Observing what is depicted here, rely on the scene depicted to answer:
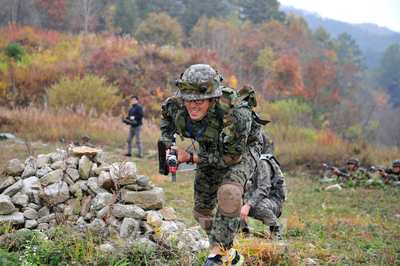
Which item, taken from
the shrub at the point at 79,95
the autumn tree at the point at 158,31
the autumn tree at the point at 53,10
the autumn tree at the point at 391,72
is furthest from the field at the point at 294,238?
the autumn tree at the point at 391,72

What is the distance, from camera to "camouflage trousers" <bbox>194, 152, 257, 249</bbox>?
105 inches

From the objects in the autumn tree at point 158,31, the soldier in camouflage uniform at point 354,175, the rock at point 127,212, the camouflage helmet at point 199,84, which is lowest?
the soldier in camouflage uniform at point 354,175

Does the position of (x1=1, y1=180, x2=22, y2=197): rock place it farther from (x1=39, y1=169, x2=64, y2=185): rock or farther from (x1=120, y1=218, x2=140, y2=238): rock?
(x1=120, y1=218, x2=140, y2=238): rock

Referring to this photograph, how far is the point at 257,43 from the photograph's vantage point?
32.2 meters

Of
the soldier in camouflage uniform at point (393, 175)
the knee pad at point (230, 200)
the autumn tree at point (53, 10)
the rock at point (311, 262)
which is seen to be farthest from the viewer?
the autumn tree at point (53, 10)

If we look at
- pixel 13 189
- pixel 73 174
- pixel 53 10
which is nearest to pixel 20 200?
pixel 13 189

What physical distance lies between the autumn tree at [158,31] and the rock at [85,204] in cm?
2697

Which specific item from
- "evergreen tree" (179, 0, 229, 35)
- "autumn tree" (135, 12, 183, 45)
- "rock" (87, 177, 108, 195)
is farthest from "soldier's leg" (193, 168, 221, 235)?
"evergreen tree" (179, 0, 229, 35)

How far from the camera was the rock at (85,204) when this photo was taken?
377 centimetres

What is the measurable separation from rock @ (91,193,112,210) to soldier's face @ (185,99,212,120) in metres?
1.60

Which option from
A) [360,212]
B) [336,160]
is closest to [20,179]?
[360,212]

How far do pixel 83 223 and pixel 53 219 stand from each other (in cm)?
37

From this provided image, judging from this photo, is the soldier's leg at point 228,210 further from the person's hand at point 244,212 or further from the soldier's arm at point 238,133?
the person's hand at point 244,212

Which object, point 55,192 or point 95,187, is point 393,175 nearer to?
point 95,187
